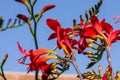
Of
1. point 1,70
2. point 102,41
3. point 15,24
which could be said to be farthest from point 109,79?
point 15,24

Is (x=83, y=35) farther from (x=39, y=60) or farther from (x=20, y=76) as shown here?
(x=20, y=76)

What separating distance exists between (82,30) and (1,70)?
0.33m

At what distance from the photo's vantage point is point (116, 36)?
1294 millimetres

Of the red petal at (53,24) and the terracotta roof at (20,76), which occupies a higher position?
the red petal at (53,24)

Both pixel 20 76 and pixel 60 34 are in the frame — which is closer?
pixel 60 34

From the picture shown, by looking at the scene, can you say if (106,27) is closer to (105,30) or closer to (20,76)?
(105,30)

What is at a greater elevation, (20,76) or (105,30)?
(105,30)

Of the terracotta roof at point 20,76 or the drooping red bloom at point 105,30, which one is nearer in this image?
the drooping red bloom at point 105,30

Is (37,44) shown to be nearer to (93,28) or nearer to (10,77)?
(93,28)

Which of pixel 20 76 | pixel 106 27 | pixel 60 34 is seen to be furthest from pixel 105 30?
pixel 20 76

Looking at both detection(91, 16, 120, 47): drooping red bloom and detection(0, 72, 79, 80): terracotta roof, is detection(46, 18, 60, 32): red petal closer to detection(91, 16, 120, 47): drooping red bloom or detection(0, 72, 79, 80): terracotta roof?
detection(91, 16, 120, 47): drooping red bloom

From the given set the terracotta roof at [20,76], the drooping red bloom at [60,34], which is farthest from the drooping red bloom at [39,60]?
the terracotta roof at [20,76]

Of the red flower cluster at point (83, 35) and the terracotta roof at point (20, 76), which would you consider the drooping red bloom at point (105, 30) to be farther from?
the terracotta roof at point (20, 76)

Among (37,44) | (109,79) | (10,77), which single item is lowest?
(10,77)
